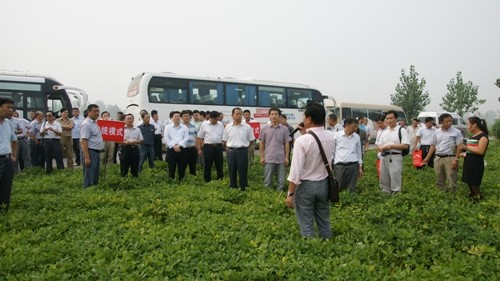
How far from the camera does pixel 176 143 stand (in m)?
9.17

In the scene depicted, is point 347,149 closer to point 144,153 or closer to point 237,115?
point 237,115

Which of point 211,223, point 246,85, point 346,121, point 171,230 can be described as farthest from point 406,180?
point 246,85

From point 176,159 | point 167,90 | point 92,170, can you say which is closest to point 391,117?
point 176,159

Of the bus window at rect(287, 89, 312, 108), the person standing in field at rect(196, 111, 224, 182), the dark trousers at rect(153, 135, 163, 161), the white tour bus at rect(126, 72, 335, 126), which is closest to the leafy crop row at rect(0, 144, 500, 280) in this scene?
the person standing in field at rect(196, 111, 224, 182)

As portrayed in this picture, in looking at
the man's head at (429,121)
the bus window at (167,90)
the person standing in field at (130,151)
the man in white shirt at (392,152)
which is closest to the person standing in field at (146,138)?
the person standing in field at (130,151)

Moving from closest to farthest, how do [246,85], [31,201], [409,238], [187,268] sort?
1. [187,268]
2. [409,238]
3. [31,201]
4. [246,85]

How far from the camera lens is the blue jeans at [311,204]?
173 inches

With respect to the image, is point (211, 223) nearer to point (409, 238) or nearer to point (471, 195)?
point (409, 238)

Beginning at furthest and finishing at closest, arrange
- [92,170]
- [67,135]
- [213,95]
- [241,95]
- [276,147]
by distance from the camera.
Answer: [241,95], [213,95], [67,135], [276,147], [92,170]

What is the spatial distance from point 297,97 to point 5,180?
732 inches

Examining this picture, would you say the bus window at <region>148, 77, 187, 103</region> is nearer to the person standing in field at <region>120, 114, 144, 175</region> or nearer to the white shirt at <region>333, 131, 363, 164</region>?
the person standing in field at <region>120, 114, 144, 175</region>

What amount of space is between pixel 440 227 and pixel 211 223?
3292 millimetres

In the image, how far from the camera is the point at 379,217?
5742 millimetres

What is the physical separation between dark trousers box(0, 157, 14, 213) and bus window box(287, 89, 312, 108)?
17.9 metres
